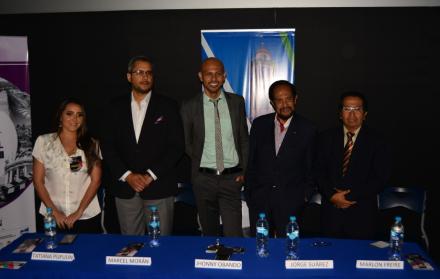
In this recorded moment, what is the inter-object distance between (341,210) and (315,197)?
856 mm

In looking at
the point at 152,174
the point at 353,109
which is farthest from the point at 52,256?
the point at 353,109

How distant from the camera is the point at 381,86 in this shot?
405 cm

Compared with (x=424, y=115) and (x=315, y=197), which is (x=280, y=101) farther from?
(x=424, y=115)

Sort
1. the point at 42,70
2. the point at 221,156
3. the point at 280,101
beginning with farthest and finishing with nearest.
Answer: the point at 42,70 → the point at 221,156 → the point at 280,101

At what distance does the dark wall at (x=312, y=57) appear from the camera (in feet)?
13.1

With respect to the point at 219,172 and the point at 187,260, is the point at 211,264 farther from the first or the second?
the point at 219,172

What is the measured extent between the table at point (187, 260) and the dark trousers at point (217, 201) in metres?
0.89

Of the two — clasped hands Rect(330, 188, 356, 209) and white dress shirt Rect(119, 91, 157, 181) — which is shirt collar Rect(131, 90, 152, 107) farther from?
clasped hands Rect(330, 188, 356, 209)

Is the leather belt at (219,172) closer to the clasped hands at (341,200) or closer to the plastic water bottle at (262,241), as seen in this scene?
the clasped hands at (341,200)

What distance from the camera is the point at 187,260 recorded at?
7.20 feet

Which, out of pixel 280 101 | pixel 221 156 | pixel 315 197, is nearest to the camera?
pixel 280 101

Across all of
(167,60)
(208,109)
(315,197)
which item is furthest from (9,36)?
(315,197)

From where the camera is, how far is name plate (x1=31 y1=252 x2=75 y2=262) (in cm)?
220

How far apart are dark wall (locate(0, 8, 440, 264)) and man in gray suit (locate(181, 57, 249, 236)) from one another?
0.86 meters
